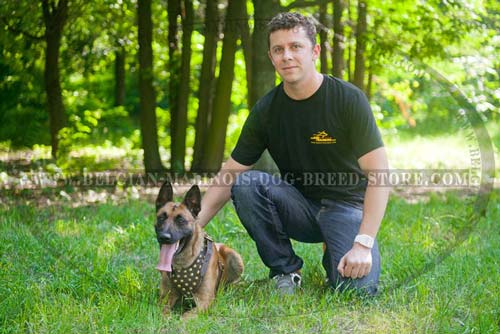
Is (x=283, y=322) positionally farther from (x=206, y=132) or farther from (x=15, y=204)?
(x=206, y=132)

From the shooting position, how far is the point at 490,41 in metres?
8.41

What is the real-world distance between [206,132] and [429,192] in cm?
333

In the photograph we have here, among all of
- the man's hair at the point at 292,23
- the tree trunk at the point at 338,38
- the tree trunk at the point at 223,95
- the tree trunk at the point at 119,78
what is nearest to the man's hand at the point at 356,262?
the man's hair at the point at 292,23

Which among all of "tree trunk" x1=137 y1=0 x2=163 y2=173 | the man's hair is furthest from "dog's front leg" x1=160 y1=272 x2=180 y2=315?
"tree trunk" x1=137 y1=0 x2=163 y2=173

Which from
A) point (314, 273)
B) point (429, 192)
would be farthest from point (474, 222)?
point (314, 273)

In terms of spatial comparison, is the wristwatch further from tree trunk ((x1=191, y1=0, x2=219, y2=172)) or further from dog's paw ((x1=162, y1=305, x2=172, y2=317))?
tree trunk ((x1=191, y1=0, x2=219, y2=172))

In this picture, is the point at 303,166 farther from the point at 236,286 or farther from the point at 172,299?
the point at 172,299

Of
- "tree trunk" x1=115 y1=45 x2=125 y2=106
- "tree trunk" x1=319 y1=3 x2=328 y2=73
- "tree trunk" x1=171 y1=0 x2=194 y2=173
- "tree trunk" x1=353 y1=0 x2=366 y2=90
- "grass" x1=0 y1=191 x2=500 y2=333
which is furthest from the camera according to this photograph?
"tree trunk" x1=115 y1=45 x2=125 y2=106

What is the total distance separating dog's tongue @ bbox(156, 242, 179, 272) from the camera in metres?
3.37

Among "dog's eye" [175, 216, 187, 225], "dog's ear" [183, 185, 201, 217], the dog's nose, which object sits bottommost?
the dog's nose

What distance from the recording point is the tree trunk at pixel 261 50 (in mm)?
6227

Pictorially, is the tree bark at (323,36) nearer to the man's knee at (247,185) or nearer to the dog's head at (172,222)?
the man's knee at (247,185)

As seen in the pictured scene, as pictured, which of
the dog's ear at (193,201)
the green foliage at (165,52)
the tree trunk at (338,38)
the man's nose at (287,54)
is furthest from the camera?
the tree trunk at (338,38)

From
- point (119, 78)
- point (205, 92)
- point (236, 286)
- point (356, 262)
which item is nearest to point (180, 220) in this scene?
point (236, 286)
